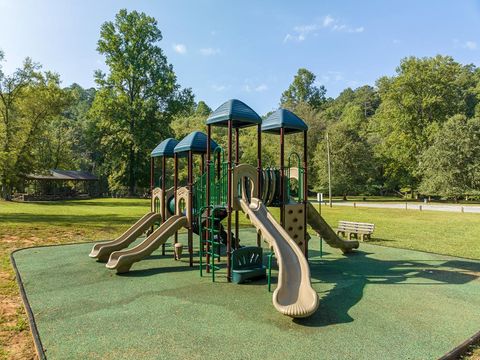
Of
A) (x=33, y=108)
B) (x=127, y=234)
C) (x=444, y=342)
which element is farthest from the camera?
(x=33, y=108)

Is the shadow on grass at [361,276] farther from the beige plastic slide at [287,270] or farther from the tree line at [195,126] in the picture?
the tree line at [195,126]

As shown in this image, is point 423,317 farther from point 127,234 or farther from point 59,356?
point 127,234

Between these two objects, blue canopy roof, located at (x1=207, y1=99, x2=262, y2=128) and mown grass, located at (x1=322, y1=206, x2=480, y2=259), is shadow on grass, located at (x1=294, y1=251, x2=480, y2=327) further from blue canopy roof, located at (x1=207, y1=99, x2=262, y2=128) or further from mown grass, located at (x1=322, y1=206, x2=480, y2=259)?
blue canopy roof, located at (x1=207, y1=99, x2=262, y2=128)

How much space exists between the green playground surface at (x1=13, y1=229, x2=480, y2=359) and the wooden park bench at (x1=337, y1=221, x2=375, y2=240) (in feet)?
12.5

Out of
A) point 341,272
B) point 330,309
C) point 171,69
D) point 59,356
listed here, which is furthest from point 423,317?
point 171,69

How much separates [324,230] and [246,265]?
2.97 meters

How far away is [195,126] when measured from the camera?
50344 mm

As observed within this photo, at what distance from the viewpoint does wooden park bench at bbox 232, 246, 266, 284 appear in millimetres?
7426

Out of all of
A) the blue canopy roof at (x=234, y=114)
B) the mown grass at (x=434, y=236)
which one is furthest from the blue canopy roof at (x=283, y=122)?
the mown grass at (x=434, y=236)

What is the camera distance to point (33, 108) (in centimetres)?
3303

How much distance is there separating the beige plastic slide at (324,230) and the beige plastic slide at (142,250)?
3.49 metres

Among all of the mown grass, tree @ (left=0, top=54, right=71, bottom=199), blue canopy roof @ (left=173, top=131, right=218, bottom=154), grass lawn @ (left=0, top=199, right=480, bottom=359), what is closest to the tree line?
tree @ (left=0, top=54, right=71, bottom=199)

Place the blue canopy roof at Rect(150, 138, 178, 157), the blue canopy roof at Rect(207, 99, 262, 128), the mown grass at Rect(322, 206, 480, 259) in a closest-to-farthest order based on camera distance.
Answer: the blue canopy roof at Rect(207, 99, 262, 128) < the blue canopy roof at Rect(150, 138, 178, 157) < the mown grass at Rect(322, 206, 480, 259)

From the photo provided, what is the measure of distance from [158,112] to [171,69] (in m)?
5.88
